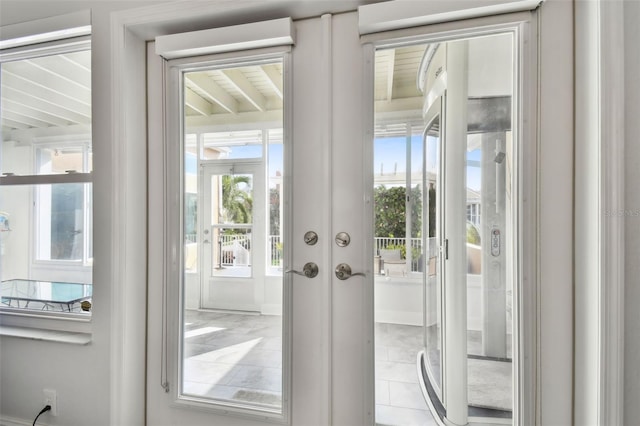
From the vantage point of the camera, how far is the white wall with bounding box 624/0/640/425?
37.7 inches

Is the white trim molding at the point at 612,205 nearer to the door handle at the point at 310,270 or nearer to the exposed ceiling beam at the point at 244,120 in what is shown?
the door handle at the point at 310,270

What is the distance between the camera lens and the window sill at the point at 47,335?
154cm

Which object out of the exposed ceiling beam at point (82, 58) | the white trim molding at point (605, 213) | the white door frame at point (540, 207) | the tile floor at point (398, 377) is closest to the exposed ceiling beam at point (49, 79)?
the exposed ceiling beam at point (82, 58)

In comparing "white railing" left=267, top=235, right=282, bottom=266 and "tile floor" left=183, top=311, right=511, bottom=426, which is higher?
"white railing" left=267, top=235, right=282, bottom=266

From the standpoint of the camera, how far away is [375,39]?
51.2 inches

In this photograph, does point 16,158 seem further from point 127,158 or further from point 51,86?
point 127,158

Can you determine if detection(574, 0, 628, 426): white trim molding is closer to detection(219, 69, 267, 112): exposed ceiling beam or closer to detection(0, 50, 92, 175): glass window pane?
detection(219, 69, 267, 112): exposed ceiling beam

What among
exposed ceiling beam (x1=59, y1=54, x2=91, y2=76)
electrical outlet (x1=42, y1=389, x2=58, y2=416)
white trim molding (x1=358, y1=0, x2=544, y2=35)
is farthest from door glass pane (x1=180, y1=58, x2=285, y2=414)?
electrical outlet (x1=42, y1=389, x2=58, y2=416)

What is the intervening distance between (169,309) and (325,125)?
115cm

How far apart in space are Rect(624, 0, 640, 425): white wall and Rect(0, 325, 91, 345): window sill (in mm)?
2136

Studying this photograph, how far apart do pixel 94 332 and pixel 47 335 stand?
35 centimetres

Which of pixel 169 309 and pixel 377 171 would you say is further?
pixel 169 309

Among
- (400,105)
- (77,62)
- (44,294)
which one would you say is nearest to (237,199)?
(400,105)

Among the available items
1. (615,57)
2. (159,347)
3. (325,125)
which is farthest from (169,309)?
(615,57)
